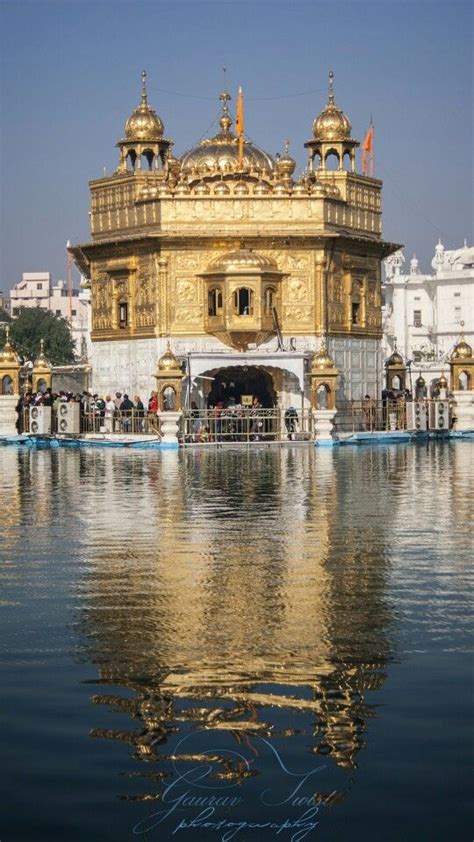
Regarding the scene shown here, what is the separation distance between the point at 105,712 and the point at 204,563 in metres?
5.63

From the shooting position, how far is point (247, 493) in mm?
21453

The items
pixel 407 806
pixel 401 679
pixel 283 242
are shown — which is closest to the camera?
pixel 407 806

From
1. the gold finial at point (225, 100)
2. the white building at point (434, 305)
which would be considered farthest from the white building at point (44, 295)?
the gold finial at point (225, 100)

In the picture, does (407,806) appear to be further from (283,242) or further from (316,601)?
(283,242)

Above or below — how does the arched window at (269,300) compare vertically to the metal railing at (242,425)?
above

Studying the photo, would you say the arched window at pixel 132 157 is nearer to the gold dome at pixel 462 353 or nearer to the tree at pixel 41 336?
the gold dome at pixel 462 353

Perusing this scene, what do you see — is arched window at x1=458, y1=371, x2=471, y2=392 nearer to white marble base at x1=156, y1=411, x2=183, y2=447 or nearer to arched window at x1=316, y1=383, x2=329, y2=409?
arched window at x1=316, y1=383, x2=329, y2=409

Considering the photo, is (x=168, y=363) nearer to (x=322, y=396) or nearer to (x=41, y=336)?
(x=322, y=396)

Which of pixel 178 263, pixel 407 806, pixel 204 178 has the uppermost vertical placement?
pixel 204 178

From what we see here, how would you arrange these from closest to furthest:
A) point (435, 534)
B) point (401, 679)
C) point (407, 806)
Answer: point (407, 806) → point (401, 679) → point (435, 534)

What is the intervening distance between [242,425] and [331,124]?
11698mm

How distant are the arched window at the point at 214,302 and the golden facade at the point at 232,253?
0.03m

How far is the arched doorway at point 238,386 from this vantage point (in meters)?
42.3

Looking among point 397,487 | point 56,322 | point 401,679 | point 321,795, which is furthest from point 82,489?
point 56,322
